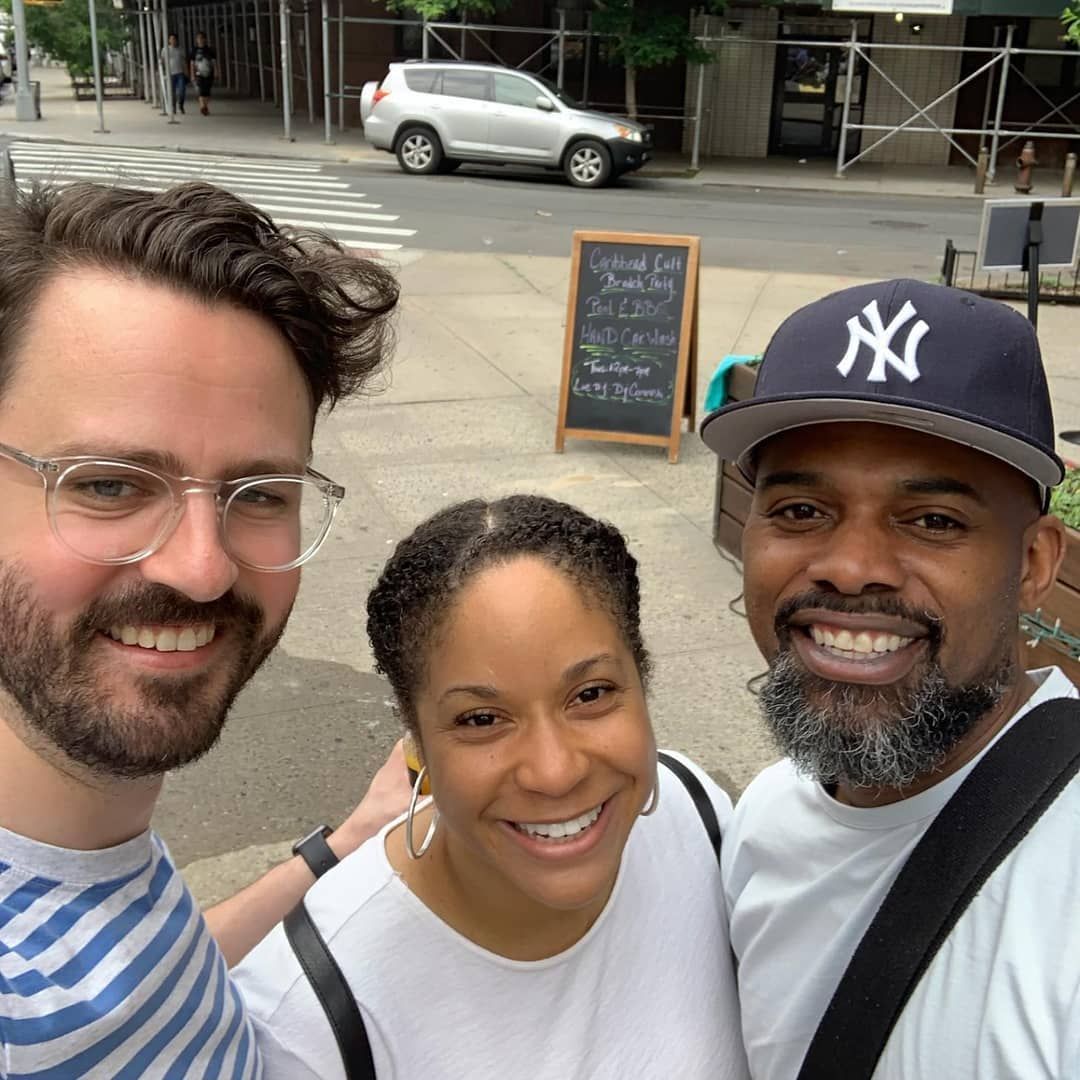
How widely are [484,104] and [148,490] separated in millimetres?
18601

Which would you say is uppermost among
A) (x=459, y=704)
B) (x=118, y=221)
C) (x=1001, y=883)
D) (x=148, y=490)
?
(x=118, y=221)

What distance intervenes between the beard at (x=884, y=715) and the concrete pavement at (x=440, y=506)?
7.64 ft

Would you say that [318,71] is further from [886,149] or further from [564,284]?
[564,284]

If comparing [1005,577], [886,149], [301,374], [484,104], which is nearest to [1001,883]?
[1005,577]

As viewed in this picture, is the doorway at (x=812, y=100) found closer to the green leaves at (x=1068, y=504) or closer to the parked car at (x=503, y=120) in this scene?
the parked car at (x=503, y=120)

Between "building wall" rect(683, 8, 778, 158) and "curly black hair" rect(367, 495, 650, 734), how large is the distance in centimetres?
2446

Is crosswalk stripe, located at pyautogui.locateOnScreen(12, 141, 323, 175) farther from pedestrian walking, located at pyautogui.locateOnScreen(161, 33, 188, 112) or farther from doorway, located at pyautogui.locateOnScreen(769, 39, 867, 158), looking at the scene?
doorway, located at pyautogui.locateOnScreen(769, 39, 867, 158)

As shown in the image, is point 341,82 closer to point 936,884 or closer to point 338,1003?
point 338,1003

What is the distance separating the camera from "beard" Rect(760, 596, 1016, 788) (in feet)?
5.36

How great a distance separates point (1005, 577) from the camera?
1709 millimetres

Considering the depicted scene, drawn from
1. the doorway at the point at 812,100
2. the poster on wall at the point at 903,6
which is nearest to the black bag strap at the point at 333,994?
the poster on wall at the point at 903,6

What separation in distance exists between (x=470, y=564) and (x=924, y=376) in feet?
2.36

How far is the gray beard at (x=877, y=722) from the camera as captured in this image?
1.63 metres

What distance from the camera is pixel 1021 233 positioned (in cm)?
711
